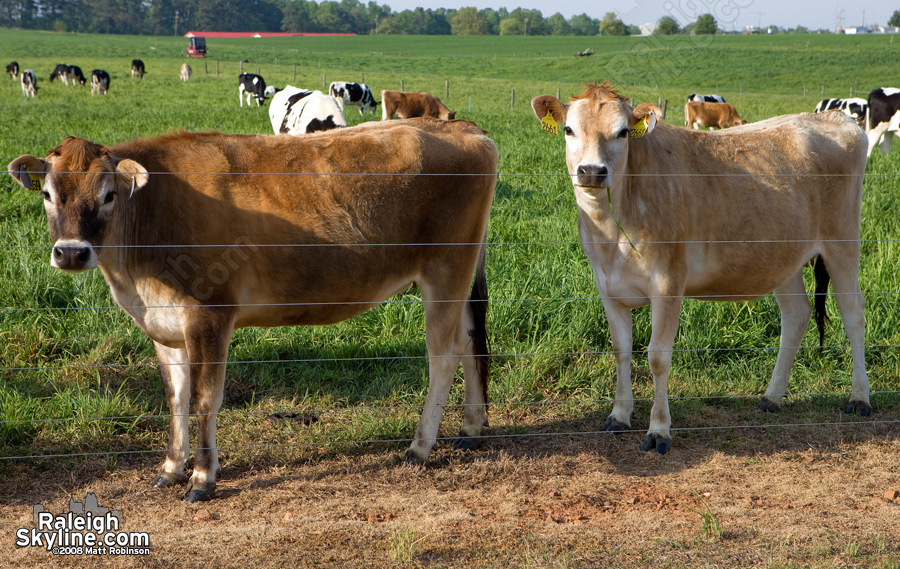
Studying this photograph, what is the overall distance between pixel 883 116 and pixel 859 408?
1553cm

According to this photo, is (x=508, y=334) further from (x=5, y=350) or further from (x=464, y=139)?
(x=5, y=350)

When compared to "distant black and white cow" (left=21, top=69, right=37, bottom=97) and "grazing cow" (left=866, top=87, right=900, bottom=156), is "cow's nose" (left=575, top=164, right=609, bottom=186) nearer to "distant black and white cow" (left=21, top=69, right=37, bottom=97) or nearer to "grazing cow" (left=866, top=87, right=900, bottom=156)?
"grazing cow" (left=866, top=87, right=900, bottom=156)

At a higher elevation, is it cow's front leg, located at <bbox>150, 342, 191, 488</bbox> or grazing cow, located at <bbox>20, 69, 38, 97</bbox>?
grazing cow, located at <bbox>20, 69, 38, 97</bbox>

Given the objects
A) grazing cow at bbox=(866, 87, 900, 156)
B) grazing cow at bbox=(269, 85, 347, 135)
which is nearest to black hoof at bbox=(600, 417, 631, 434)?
grazing cow at bbox=(269, 85, 347, 135)

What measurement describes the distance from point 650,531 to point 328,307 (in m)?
2.17

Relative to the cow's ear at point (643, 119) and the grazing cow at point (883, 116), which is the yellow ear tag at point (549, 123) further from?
the grazing cow at point (883, 116)

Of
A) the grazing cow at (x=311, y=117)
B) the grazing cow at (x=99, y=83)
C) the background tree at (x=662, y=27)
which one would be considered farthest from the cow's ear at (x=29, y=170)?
the grazing cow at (x=99, y=83)

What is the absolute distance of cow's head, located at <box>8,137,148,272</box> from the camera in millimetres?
3719

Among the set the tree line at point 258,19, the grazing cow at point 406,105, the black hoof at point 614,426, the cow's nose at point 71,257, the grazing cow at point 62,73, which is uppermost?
the tree line at point 258,19

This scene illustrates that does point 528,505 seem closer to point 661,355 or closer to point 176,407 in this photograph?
point 661,355

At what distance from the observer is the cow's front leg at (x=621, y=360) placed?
5211 mm

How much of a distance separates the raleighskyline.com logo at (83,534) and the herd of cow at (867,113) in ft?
47.7

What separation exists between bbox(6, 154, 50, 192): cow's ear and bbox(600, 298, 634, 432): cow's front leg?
11.1 ft

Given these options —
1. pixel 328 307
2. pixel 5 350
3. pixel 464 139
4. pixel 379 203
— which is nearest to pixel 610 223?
pixel 464 139
